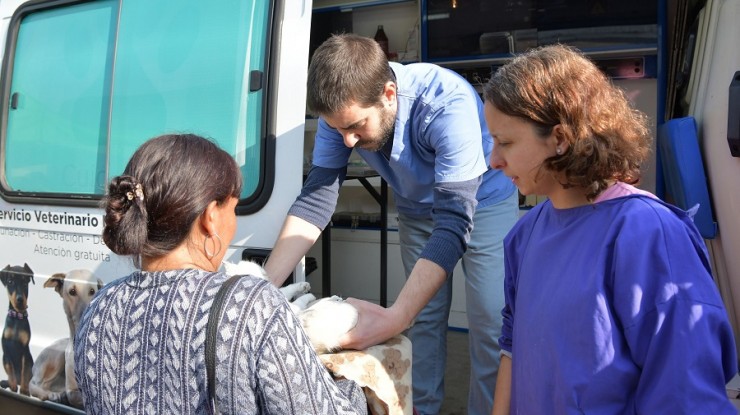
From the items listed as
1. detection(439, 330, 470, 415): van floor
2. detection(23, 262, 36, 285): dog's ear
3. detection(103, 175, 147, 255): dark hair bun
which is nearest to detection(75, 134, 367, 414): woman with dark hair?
detection(103, 175, 147, 255): dark hair bun

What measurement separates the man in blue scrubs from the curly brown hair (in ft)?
1.96

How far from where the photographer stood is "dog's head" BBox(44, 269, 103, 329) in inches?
95.9

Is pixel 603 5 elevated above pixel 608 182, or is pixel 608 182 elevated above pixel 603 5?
pixel 603 5

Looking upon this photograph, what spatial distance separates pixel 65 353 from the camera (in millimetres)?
2545

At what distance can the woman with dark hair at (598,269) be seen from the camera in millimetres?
1021

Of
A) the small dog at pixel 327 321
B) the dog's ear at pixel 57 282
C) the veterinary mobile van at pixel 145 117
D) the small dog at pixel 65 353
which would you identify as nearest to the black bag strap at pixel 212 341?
the small dog at pixel 327 321

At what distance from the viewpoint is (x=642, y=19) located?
142 inches

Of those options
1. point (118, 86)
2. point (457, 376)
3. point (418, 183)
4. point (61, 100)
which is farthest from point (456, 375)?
point (61, 100)

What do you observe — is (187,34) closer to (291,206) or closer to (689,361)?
(291,206)

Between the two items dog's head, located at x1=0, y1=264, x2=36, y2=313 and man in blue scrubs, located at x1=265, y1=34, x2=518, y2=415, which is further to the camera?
dog's head, located at x1=0, y1=264, x2=36, y2=313

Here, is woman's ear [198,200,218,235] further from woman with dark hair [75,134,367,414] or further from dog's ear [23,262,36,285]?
dog's ear [23,262,36,285]

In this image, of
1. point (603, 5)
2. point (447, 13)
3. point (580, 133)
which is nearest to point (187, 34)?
point (580, 133)

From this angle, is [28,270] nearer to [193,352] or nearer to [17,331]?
[17,331]

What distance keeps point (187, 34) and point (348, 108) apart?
0.79m
